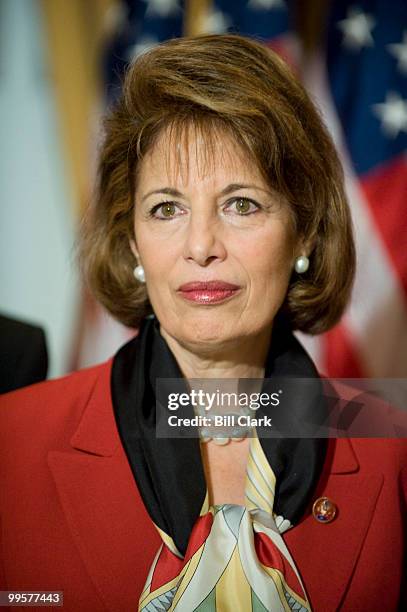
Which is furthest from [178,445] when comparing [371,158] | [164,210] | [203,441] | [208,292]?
[371,158]

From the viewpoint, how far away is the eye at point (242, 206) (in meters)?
1.32

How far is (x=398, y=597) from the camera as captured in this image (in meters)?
1.41

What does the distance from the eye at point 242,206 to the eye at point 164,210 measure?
97mm

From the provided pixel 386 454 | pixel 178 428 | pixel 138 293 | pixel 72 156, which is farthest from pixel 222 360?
pixel 72 156

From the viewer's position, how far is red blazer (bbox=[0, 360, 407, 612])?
4.31 ft

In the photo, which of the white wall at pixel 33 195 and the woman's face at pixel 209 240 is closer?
the woman's face at pixel 209 240

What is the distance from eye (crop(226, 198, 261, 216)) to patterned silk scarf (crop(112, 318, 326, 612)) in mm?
316

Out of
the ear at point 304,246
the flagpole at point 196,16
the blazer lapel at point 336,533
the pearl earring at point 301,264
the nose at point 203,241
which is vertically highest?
the flagpole at point 196,16

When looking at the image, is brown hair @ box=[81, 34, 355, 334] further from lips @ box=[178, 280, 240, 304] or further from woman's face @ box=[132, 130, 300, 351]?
lips @ box=[178, 280, 240, 304]

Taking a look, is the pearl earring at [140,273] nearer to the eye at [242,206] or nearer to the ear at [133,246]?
the ear at [133,246]

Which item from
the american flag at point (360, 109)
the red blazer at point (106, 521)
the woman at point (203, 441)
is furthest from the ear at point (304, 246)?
the american flag at point (360, 109)

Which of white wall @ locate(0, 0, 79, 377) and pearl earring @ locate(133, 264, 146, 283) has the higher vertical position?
white wall @ locate(0, 0, 79, 377)

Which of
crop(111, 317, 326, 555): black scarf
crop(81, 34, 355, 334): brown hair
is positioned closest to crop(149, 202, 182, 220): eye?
crop(81, 34, 355, 334): brown hair

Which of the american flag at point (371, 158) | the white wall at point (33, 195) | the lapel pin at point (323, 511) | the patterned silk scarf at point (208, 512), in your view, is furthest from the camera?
the american flag at point (371, 158)
